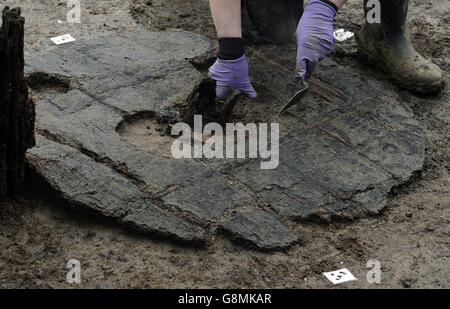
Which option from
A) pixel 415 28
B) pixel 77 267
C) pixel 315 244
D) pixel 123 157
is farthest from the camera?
pixel 415 28

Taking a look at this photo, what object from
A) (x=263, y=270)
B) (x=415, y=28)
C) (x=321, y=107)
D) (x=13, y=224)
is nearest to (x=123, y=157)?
(x=13, y=224)

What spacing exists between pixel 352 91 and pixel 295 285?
1.37 m

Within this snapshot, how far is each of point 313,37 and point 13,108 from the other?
1486mm

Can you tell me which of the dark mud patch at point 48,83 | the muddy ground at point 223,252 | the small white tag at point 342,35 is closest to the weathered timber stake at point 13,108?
the muddy ground at point 223,252

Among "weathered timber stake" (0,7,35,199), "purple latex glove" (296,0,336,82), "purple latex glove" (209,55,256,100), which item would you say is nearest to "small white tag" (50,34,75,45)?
"purple latex glove" (209,55,256,100)

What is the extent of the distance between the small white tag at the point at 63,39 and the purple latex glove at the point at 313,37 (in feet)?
4.19

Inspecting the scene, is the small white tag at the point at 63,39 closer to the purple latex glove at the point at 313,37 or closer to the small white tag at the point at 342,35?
the purple latex glove at the point at 313,37

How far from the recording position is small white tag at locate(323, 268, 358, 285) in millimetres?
2475

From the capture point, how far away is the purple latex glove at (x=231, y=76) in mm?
3369

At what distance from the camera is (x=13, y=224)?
2.53 meters

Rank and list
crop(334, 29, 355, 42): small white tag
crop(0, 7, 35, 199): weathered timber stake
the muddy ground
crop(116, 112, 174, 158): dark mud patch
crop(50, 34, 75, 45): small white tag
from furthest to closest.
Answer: crop(334, 29, 355, 42): small white tag → crop(50, 34, 75, 45): small white tag → crop(116, 112, 174, 158): dark mud patch → the muddy ground → crop(0, 7, 35, 199): weathered timber stake

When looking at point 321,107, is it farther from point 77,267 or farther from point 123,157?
point 77,267

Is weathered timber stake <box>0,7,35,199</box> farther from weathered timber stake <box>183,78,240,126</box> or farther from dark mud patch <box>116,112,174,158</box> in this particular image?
weathered timber stake <box>183,78,240,126</box>

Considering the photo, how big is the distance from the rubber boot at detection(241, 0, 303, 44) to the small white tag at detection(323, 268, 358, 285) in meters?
1.72
